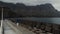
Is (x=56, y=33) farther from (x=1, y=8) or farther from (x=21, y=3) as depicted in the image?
(x=21, y=3)

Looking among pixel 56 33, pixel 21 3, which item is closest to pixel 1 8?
pixel 56 33

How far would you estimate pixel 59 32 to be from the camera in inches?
57.5

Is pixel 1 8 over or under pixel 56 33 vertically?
over

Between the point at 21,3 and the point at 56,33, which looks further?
the point at 21,3

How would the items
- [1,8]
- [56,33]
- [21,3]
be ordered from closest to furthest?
[56,33], [1,8], [21,3]

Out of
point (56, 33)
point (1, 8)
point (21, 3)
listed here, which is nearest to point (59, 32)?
point (56, 33)

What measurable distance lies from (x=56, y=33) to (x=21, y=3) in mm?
5187

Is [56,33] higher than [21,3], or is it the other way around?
[21,3]

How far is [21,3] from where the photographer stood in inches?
257

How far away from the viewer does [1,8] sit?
2.27 metres

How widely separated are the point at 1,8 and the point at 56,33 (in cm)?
116

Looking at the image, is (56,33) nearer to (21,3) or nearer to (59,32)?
(59,32)

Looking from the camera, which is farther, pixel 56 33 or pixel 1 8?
pixel 1 8

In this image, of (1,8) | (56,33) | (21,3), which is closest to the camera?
(56,33)
